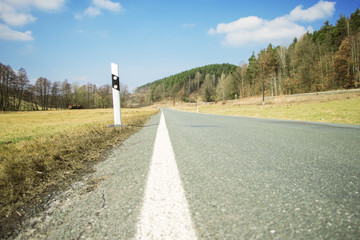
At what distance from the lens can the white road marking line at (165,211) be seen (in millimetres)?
792

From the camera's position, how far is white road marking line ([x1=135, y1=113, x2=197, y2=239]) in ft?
2.60

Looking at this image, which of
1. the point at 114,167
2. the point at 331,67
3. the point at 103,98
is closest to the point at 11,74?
the point at 103,98

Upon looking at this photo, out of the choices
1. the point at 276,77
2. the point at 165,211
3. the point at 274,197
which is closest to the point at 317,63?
the point at 276,77

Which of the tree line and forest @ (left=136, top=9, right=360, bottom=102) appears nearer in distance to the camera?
forest @ (left=136, top=9, right=360, bottom=102)

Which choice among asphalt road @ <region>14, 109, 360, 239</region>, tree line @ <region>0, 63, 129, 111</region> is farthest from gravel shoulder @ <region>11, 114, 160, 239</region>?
tree line @ <region>0, 63, 129, 111</region>

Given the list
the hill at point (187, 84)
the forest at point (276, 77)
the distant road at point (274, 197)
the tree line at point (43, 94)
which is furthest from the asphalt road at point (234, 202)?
the hill at point (187, 84)

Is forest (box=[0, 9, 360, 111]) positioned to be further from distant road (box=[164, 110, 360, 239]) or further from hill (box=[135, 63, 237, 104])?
distant road (box=[164, 110, 360, 239])

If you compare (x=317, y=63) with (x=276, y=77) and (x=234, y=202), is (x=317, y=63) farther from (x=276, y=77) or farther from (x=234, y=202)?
(x=234, y=202)

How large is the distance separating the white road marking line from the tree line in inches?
2838

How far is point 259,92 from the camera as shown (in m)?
53.2

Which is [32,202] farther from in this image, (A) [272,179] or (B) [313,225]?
(A) [272,179]

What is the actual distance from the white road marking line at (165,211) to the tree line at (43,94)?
236 feet

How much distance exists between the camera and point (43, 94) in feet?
226

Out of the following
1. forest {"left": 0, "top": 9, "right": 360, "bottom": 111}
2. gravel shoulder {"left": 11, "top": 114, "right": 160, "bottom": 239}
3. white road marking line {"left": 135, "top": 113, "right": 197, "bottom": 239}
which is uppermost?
forest {"left": 0, "top": 9, "right": 360, "bottom": 111}
